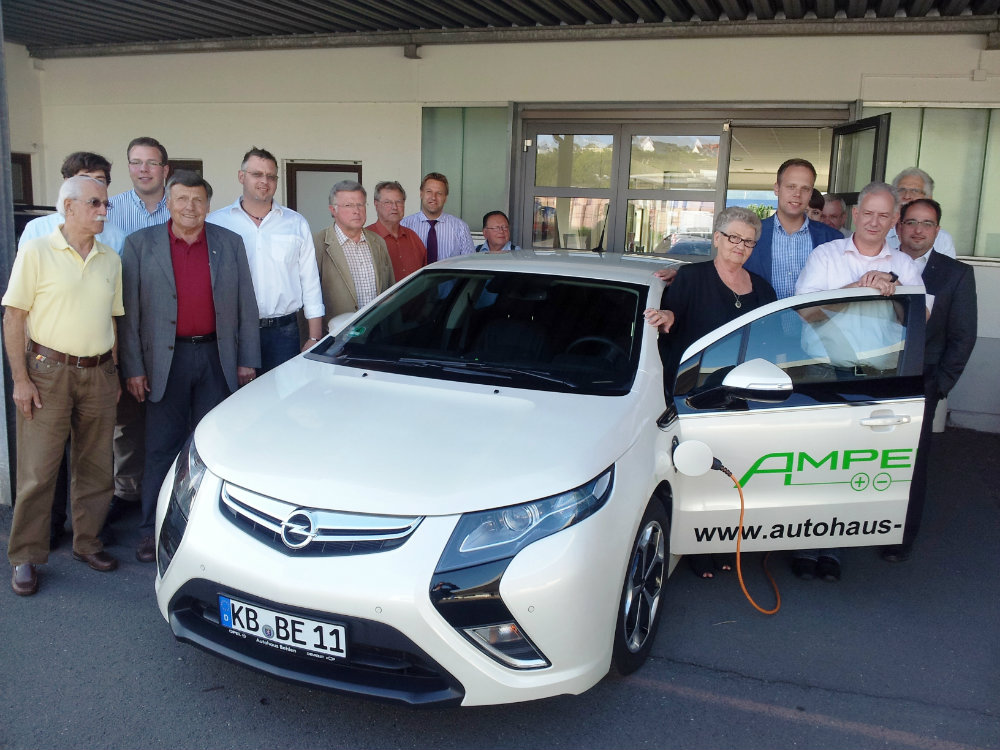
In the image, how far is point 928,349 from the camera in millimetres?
4379

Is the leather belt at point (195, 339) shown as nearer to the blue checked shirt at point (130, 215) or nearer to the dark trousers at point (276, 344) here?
the dark trousers at point (276, 344)

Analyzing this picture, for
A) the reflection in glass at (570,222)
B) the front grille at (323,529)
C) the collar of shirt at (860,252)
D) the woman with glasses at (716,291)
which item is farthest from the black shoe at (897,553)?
the reflection in glass at (570,222)

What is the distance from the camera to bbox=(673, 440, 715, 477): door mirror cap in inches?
123

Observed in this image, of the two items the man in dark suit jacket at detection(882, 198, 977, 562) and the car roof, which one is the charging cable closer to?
the man in dark suit jacket at detection(882, 198, 977, 562)

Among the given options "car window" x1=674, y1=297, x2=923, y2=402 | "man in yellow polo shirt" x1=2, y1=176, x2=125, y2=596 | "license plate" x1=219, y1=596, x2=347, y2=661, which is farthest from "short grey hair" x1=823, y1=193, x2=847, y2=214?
"license plate" x1=219, y1=596, x2=347, y2=661

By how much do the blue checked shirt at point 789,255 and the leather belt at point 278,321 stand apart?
2.69 meters

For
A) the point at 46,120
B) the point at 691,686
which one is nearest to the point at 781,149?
the point at 46,120

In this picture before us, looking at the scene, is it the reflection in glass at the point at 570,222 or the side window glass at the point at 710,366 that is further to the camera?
the reflection in glass at the point at 570,222

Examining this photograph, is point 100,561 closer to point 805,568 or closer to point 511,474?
point 511,474

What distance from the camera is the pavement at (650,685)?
2.70m

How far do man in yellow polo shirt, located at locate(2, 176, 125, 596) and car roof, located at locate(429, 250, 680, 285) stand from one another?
4.99 feet

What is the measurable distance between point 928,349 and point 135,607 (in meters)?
4.00

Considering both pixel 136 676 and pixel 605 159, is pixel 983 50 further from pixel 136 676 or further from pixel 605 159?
pixel 136 676

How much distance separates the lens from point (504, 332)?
12.2 feet
